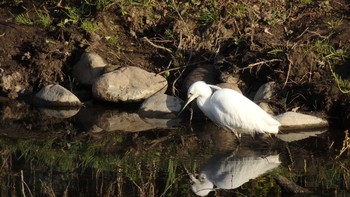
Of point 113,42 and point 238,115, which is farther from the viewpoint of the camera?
point 113,42

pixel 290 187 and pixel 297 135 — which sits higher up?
pixel 290 187

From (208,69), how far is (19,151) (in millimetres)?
3659

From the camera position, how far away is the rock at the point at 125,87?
11.6m

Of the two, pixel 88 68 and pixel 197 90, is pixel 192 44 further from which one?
pixel 197 90

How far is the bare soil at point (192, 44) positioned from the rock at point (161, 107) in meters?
0.50

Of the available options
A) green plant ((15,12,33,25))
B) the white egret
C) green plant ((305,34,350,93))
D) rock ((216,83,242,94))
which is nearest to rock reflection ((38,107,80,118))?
green plant ((15,12,33,25))

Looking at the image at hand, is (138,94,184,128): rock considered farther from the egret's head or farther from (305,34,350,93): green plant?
(305,34,350,93): green plant

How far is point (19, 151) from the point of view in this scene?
922 cm

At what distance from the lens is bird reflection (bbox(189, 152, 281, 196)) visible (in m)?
7.79

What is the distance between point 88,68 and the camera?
478 inches

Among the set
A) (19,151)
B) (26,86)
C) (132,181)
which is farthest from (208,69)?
(132,181)

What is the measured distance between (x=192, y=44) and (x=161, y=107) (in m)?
1.58

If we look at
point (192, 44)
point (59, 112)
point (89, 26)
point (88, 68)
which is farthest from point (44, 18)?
point (192, 44)

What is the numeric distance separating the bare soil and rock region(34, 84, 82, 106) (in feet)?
1.40
